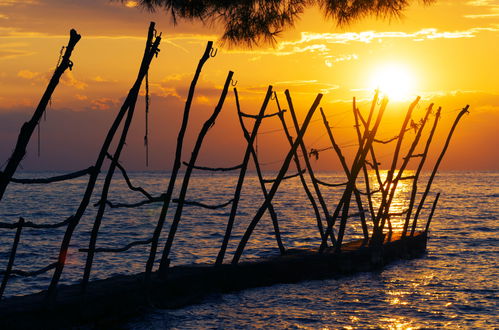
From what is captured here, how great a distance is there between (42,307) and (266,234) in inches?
573

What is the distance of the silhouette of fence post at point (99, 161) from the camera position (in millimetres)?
6754

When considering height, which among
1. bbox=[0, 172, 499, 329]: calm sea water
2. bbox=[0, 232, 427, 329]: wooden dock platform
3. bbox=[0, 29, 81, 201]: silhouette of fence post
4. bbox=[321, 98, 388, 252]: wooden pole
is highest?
bbox=[0, 29, 81, 201]: silhouette of fence post

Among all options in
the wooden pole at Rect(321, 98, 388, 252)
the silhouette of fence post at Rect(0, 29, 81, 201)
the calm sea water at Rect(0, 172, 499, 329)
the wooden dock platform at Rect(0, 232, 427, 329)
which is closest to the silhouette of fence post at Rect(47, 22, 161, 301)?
the wooden dock platform at Rect(0, 232, 427, 329)

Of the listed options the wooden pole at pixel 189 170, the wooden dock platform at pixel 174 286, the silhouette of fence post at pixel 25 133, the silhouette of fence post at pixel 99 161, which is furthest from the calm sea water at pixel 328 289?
the silhouette of fence post at pixel 25 133

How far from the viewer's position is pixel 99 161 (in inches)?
274

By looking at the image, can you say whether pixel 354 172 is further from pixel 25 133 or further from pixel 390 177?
pixel 25 133

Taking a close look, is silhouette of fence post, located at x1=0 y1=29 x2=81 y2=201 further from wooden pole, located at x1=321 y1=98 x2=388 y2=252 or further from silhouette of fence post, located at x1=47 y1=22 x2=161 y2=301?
wooden pole, located at x1=321 y1=98 x2=388 y2=252

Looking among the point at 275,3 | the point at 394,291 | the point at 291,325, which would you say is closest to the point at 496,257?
the point at 394,291

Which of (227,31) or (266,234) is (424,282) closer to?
(227,31)

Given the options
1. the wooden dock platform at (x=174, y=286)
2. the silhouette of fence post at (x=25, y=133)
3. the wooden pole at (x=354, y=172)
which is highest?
the silhouette of fence post at (x=25, y=133)

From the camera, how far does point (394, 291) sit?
392 inches

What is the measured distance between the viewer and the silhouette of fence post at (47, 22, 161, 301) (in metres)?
6.75

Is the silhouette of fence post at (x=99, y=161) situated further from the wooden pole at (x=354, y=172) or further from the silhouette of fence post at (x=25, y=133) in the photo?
the wooden pole at (x=354, y=172)

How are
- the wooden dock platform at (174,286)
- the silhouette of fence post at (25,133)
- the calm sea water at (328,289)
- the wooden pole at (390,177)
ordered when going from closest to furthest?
the silhouette of fence post at (25,133) → the wooden dock platform at (174,286) → the calm sea water at (328,289) → the wooden pole at (390,177)
